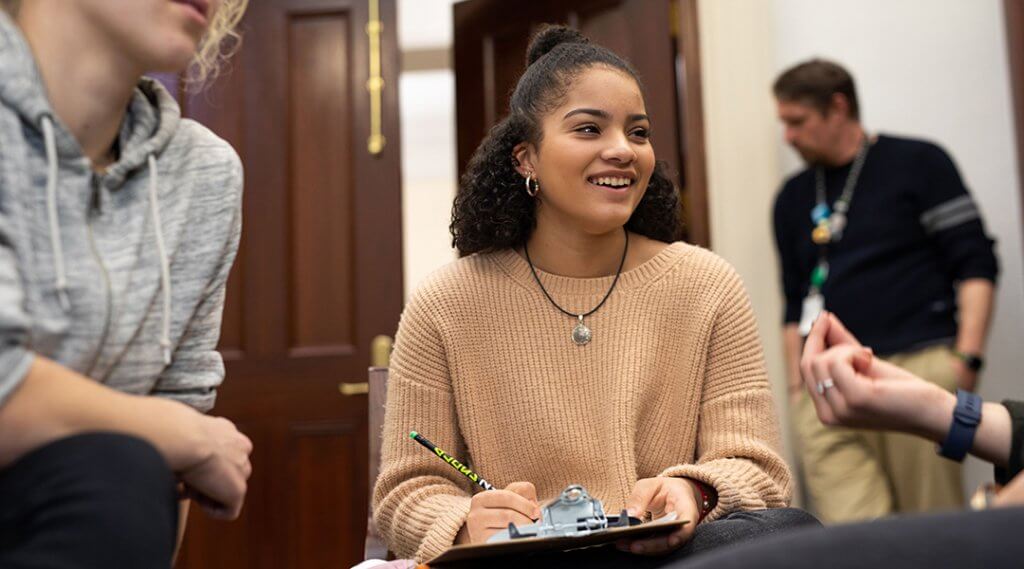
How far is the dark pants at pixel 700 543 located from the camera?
1.29 meters

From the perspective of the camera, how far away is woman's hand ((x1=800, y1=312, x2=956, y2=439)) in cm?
110

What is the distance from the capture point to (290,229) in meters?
3.54

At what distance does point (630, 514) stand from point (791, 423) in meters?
2.18

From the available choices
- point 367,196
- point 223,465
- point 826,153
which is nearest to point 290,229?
point 367,196

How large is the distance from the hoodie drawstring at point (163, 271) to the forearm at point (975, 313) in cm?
251

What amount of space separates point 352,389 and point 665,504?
2.20m

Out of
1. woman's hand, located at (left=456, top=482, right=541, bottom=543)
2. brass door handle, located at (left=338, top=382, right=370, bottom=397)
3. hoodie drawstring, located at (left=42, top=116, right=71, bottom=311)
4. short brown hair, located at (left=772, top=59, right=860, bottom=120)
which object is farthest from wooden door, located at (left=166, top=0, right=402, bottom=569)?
hoodie drawstring, located at (left=42, top=116, right=71, bottom=311)

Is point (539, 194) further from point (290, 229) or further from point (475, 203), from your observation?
point (290, 229)

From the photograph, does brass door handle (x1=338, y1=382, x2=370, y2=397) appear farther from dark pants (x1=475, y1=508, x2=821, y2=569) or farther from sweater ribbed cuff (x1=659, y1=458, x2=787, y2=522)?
dark pants (x1=475, y1=508, x2=821, y2=569)

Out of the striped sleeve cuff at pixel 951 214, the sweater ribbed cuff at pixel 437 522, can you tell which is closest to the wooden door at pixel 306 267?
the striped sleeve cuff at pixel 951 214

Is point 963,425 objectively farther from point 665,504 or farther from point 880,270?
→ point 880,270

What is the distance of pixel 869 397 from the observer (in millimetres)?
1098

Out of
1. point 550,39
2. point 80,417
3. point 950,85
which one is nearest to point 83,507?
point 80,417

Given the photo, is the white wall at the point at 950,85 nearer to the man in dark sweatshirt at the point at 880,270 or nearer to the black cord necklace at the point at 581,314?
the man in dark sweatshirt at the point at 880,270
